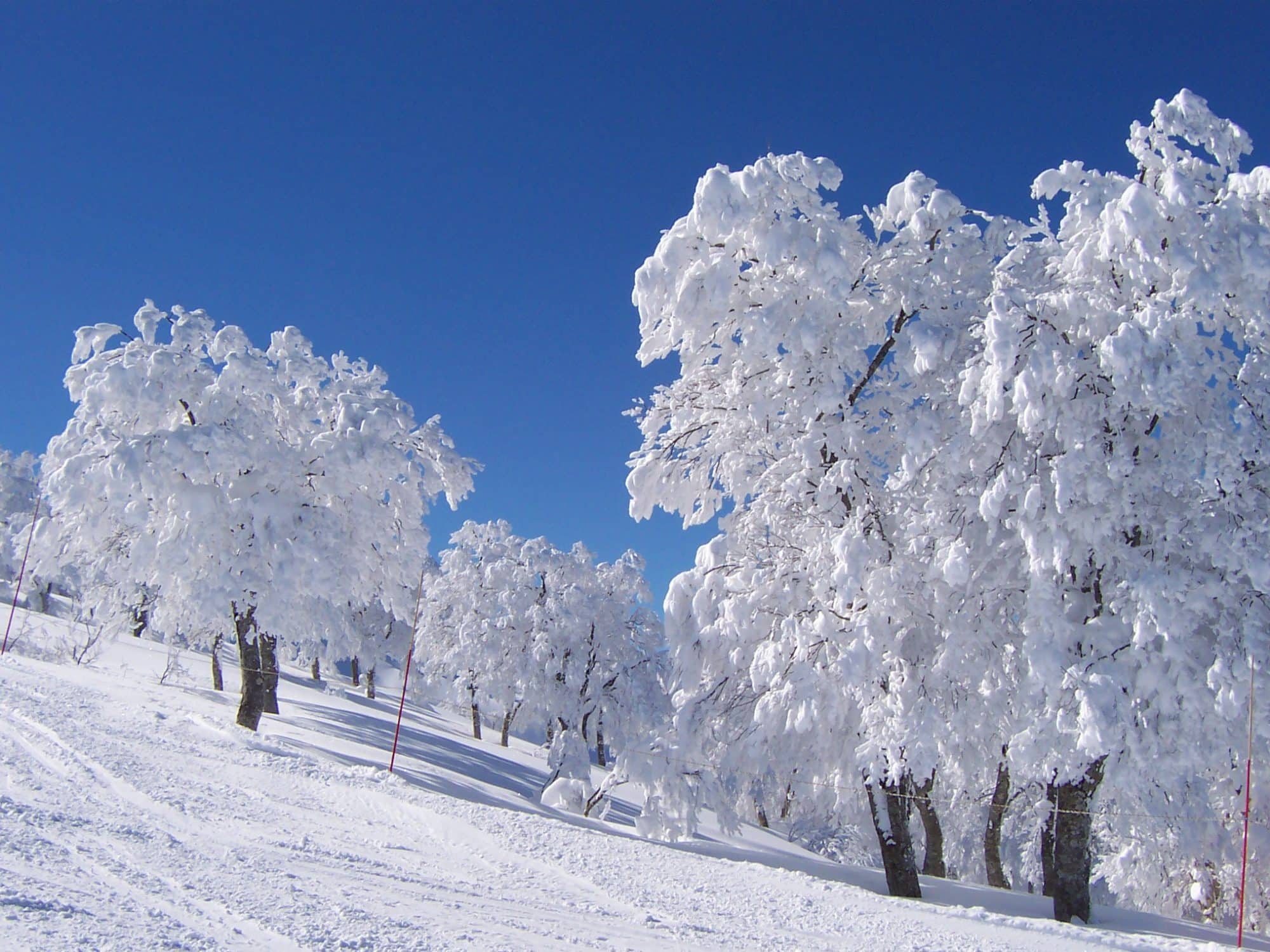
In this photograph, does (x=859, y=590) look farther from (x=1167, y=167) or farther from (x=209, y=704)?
(x=209, y=704)

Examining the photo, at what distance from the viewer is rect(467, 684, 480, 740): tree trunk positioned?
131 feet

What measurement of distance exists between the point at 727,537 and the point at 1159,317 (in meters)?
6.66

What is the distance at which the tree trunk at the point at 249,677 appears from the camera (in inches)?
640

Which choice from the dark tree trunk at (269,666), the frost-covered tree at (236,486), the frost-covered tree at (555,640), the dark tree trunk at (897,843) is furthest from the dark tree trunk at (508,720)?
the dark tree trunk at (897,843)

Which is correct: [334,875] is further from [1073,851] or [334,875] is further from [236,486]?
[236,486]

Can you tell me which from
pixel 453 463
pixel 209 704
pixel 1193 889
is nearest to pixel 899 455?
pixel 453 463

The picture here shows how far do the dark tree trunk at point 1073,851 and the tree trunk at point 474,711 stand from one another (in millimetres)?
30300

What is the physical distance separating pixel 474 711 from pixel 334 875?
→ 36941mm

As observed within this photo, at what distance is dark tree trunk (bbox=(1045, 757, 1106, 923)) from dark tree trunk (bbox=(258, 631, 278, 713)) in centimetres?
1492

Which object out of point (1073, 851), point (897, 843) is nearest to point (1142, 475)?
point (1073, 851)

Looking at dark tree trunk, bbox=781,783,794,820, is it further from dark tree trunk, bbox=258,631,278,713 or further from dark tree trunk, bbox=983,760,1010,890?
dark tree trunk, bbox=258,631,278,713

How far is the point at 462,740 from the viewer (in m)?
34.5

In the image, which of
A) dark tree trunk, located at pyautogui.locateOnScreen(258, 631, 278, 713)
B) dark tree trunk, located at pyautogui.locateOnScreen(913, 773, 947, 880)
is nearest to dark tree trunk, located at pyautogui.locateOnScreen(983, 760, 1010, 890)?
dark tree trunk, located at pyautogui.locateOnScreen(913, 773, 947, 880)

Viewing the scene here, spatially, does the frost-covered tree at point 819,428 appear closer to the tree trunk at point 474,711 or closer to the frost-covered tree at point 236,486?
the frost-covered tree at point 236,486
